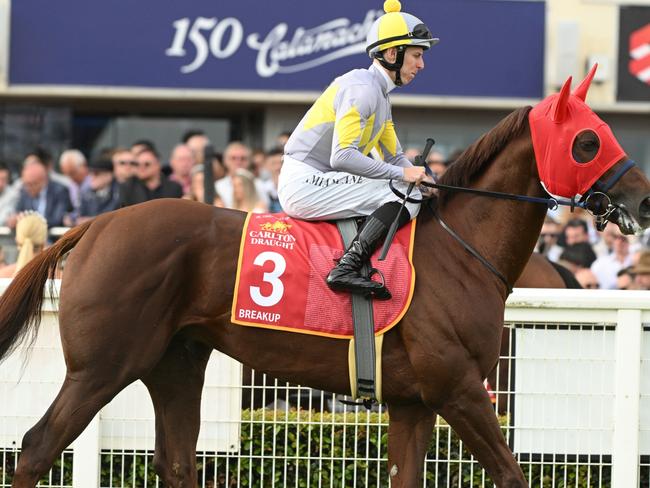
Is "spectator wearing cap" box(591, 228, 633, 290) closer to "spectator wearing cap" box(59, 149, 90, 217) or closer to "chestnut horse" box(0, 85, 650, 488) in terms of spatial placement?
"spectator wearing cap" box(59, 149, 90, 217)

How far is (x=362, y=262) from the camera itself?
4.68 m

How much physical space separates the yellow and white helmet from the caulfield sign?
9.37 meters

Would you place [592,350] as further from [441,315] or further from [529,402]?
[441,315]

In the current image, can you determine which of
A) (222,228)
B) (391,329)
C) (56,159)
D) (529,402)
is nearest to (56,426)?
(222,228)

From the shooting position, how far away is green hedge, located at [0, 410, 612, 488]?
5.52m

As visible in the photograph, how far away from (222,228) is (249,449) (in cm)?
126

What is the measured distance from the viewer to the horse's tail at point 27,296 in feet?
16.0

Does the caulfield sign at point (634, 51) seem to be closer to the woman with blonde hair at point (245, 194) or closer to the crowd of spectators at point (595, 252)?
the crowd of spectators at point (595, 252)

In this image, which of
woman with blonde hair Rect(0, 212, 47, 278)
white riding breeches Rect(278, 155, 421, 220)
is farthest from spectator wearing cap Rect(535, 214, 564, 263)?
white riding breeches Rect(278, 155, 421, 220)

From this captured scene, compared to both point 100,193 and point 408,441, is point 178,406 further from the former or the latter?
point 100,193

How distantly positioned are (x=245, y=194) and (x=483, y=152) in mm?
4632

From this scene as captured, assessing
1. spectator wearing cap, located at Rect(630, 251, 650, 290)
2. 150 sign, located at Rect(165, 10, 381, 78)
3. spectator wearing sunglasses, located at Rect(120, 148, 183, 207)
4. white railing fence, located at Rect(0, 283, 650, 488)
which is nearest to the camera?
white railing fence, located at Rect(0, 283, 650, 488)

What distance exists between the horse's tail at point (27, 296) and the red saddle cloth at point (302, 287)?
0.73 m

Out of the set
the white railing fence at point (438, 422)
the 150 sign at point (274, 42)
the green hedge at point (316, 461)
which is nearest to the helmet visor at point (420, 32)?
the white railing fence at point (438, 422)
